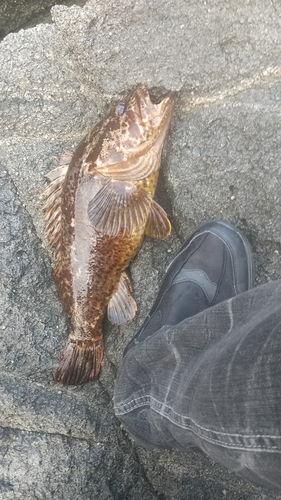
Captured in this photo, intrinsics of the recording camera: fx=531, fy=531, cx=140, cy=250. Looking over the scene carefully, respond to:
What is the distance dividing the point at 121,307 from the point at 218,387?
134cm

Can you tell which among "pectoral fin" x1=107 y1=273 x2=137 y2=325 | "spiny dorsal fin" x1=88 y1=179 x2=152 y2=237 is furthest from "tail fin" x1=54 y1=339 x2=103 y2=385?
"spiny dorsal fin" x1=88 y1=179 x2=152 y2=237

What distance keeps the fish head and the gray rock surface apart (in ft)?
0.29

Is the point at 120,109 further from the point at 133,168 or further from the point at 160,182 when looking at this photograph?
the point at 160,182

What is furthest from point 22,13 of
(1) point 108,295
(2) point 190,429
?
(2) point 190,429

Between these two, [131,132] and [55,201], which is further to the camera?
[55,201]

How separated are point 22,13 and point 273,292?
9.65ft

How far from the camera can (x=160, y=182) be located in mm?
3170

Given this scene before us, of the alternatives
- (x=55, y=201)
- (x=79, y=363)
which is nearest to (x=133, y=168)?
(x=55, y=201)

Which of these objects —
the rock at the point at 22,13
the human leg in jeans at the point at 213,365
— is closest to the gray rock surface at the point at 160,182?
the human leg in jeans at the point at 213,365

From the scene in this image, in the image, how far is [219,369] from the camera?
1947 mm

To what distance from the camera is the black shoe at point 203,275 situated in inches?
117

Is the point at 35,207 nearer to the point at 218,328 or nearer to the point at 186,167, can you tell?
the point at 186,167

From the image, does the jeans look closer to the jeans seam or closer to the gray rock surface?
the jeans seam

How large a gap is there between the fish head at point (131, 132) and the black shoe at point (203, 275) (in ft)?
1.75
